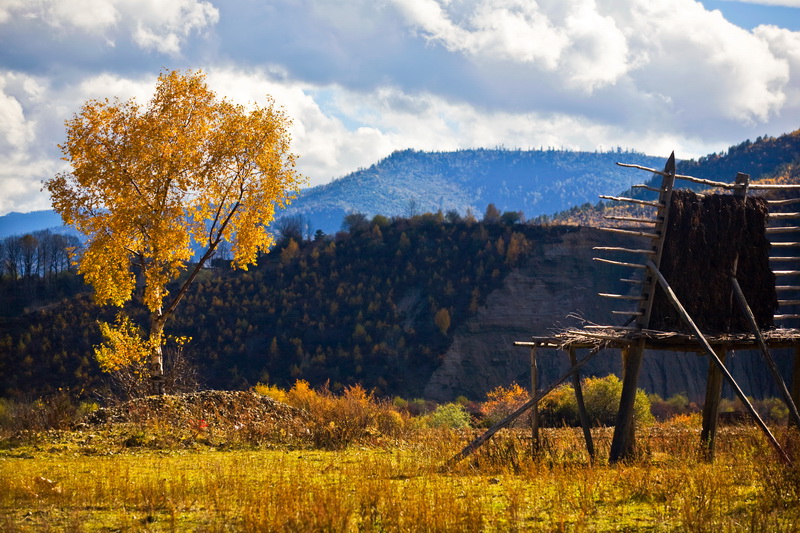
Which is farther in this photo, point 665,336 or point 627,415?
point 627,415

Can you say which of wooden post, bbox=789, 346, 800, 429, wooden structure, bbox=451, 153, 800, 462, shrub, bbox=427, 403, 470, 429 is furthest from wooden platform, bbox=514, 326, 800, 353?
shrub, bbox=427, 403, 470, 429

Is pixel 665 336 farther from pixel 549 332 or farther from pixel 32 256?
pixel 32 256

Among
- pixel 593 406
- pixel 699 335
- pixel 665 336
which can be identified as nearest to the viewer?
pixel 699 335

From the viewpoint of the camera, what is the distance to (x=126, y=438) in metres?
16.5

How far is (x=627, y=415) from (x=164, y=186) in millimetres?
13210

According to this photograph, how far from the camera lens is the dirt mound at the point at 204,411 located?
60.1 feet

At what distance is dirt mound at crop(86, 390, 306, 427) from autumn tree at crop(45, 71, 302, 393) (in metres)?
1.54

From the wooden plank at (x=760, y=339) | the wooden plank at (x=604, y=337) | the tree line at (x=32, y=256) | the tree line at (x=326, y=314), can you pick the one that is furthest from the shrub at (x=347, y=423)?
the tree line at (x=32, y=256)

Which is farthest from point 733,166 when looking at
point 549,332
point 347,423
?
point 347,423

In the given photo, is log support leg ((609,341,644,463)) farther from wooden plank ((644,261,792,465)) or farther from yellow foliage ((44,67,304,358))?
yellow foliage ((44,67,304,358))

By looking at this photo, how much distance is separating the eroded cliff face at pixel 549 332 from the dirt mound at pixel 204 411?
42673 millimetres

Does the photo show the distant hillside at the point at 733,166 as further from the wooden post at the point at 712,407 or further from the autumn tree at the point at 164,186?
the wooden post at the point at 712,407

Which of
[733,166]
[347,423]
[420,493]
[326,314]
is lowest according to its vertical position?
[326,314]

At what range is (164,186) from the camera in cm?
2028
